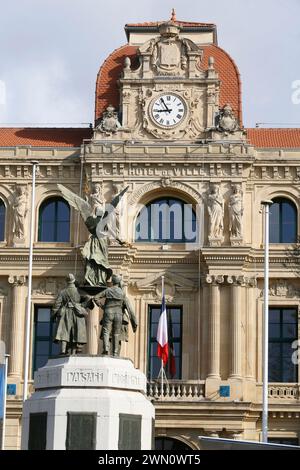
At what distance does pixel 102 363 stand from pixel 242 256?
25.4 m

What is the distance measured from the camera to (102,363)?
3462 centimetres

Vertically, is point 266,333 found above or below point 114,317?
above

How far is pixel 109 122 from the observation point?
6144 cm

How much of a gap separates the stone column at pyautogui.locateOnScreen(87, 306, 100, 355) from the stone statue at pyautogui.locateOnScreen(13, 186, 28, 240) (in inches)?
208

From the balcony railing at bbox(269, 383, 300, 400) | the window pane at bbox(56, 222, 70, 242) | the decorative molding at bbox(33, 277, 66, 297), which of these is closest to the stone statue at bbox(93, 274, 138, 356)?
the balcony railing at bbox(269, 383, 300, 400)

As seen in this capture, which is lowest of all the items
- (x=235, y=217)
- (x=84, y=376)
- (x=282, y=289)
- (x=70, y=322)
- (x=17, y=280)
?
(x=84, y=376)

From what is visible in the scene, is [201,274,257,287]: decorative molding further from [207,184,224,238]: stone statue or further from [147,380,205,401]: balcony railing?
[147,380,205,401]: balcony railing

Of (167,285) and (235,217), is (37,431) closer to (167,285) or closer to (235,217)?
(167,285)

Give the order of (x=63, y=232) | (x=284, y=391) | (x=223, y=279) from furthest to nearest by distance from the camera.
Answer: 1. (x=63, y=232)
2. (x=223, y=279)
3. (x=284, y=391)

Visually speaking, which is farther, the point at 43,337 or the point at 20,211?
the point at 20,211

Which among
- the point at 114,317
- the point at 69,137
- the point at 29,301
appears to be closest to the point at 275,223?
the point at 69,137

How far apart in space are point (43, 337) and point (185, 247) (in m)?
7.98
